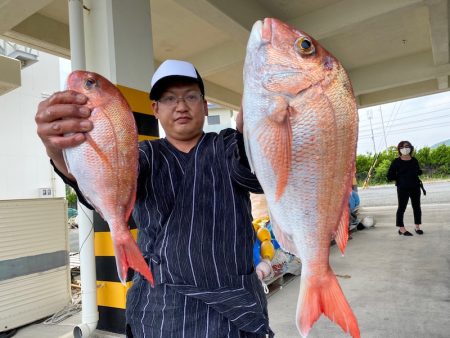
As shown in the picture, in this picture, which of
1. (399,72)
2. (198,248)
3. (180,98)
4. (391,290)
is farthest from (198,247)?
(399,72)

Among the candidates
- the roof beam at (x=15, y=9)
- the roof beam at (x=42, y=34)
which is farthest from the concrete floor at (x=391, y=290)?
the roof beam at (x=42, y=34)

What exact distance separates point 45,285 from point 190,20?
4.12 meters

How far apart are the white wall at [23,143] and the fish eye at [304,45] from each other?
56.6 feet

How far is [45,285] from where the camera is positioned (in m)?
4.13

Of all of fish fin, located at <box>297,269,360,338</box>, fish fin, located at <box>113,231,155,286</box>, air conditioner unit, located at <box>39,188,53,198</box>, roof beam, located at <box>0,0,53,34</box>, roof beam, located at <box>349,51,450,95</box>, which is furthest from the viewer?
air conditioner unit, located at <box>39,188,53,198</box>

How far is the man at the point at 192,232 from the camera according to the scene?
1.18 metres

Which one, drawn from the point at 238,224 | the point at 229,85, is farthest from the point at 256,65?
the point at 229,85

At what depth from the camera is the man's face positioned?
1.27 metres

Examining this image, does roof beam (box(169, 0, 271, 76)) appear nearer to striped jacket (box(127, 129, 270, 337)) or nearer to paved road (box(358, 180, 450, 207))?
striped jacket (box(127, 129, 270, 337))

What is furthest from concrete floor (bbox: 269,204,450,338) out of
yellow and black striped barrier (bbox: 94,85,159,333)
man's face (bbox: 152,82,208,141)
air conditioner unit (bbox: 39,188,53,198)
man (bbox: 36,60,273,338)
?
air conditioner unit (bbox: 39,188,53,198)

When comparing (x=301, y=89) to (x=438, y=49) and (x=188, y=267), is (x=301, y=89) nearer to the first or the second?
(x=188, y=267)

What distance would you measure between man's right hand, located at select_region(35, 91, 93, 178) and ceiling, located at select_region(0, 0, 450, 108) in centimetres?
324

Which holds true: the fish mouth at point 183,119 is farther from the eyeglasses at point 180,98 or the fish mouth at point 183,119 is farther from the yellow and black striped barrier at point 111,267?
the yellow and black striped barrier at point 111,267

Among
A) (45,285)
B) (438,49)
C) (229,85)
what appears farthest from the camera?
(229,85)
